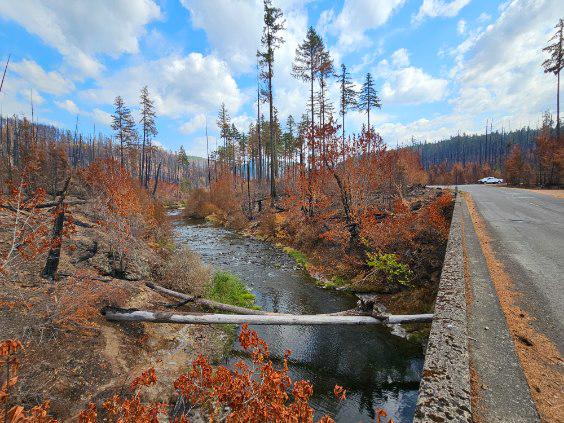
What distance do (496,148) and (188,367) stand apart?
145 meters

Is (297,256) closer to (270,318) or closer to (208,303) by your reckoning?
(208,303)

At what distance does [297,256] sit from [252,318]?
32.9ft

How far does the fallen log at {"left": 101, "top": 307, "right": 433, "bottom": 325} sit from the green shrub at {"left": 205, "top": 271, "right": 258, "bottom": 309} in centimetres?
312

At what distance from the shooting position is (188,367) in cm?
637

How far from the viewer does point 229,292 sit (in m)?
10.6

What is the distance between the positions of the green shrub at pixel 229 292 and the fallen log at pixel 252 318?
312cm

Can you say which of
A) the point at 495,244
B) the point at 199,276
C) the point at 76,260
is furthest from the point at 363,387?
the point at 76,260

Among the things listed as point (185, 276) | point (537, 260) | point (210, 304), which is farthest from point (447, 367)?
point (185, 276)

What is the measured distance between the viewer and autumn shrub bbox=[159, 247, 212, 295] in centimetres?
1001

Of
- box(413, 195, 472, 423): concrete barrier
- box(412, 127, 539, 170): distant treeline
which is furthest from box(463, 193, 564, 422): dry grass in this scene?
box(412, 127, 539, 170): distant treeline

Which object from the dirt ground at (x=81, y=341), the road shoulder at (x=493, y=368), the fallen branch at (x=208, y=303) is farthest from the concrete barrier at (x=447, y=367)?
the dirt ground at (x=81, y=341)

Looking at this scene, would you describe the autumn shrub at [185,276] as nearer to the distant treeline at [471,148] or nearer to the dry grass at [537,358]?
the dry grass at [537,358]

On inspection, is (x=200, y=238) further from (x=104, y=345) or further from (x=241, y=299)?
(x=104, y=345)

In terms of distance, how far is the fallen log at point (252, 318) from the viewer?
632 cm
